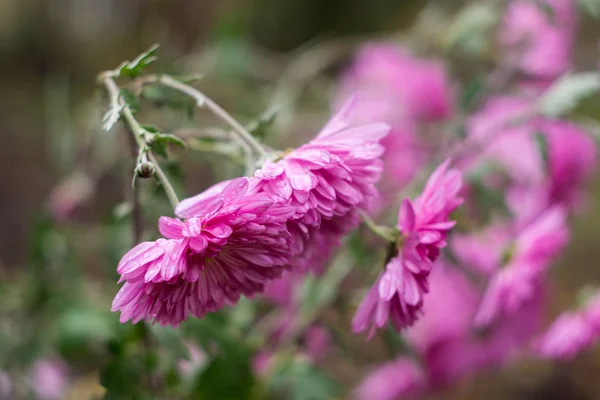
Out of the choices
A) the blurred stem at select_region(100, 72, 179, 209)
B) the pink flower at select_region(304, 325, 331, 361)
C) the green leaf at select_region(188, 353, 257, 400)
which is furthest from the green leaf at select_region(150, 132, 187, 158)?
the pink flower at select_region(304, 325, 331, 361)

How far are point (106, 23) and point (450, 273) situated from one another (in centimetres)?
280

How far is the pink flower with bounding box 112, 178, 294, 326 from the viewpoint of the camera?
30 cm

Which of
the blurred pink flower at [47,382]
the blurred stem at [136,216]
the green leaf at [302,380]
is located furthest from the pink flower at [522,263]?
the blurred pink flower at [47,382]

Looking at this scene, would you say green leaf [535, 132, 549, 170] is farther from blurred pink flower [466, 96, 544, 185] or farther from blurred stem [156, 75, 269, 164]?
blurred stem [156, 75, 269, 164]

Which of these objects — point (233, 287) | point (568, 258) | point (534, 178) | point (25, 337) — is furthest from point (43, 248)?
point (568, 258)

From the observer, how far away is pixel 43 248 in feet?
2.15

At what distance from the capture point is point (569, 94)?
539 mm

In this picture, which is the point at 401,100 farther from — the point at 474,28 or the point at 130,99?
the point at 130,99

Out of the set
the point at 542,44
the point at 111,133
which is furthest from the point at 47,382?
the point at 542,44

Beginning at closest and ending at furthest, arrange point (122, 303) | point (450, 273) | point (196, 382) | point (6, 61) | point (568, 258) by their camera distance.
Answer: point (122, 303) → point (196, 382) → point (450, 273) → point (568, 258) → point (6, 61)

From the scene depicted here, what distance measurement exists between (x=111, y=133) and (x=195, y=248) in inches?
14.6

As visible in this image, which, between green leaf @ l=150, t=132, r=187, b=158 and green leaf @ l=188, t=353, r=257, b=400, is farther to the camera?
green leaf @ l=188, t=353, r=257, b=400

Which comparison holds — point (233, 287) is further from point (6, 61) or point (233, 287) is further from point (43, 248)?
point (6, 61)

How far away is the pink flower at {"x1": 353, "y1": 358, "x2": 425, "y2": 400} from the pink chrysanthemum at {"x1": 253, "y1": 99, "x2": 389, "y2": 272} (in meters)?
0.41
